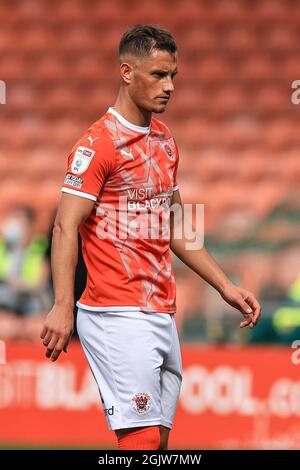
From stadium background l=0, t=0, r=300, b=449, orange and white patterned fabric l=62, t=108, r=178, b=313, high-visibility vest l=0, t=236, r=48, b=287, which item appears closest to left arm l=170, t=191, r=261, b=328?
orange and white patterned fabric l=62, t=108, r=178, b=313

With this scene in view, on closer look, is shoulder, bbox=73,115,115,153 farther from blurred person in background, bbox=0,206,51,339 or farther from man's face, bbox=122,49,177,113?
blurred person in background, bbox=0,206,51,339

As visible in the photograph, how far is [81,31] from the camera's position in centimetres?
947

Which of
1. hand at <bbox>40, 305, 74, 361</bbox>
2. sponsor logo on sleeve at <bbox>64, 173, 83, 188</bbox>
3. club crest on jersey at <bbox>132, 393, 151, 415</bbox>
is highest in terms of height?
sponsor logo on sleeve at <bbox>64, 173, 83, 188</bbox>

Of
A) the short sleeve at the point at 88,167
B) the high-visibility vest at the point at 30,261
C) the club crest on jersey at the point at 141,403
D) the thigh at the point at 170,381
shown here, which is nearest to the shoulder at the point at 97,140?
the short sleeve at the point at 88,167

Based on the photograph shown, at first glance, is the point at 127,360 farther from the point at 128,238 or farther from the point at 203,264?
the point at 203,264

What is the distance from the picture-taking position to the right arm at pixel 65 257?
10.8 feet

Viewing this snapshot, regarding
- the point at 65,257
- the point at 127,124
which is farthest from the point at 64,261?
the point at 127,124

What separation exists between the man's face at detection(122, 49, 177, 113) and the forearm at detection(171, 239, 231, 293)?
1.83 feet

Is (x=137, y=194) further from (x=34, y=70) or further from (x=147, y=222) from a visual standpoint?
(x=34, y=70)

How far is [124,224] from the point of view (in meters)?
3.52

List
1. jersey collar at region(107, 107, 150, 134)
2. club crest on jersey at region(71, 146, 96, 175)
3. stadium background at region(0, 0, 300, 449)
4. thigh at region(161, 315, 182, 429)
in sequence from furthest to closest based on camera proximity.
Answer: stadium background at region(0, 0, 300, 449), thigh at region(161, 315, 182, 429), jersey collar at region(107, 107, 150, 134), club crest on jersey at region(71, 146, 96, 175)

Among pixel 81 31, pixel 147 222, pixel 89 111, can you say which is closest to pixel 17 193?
Result: pixel 89 111

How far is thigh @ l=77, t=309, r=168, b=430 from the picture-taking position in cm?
349

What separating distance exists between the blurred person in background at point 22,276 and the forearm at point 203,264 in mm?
3733
